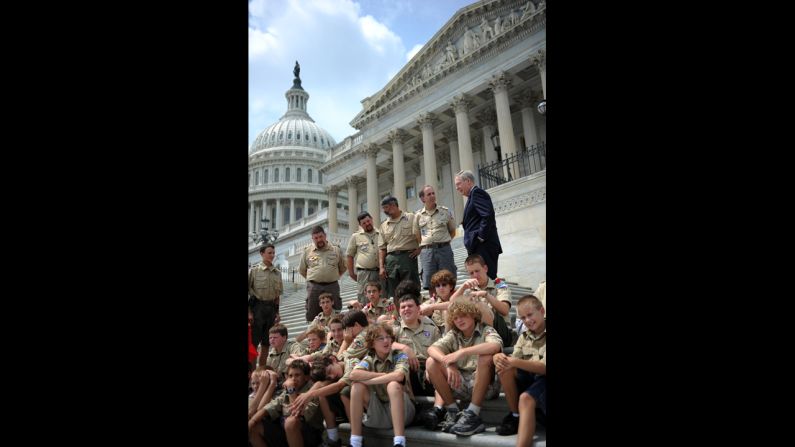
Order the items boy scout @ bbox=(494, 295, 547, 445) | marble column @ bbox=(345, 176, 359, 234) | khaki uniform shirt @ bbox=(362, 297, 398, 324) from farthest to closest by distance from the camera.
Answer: marble column @ bbox=(345, 176, 359, 234) < khaki uniform shirt @ bbox=(362, 297, 398, 324) < boy scout @ bbox=(494, 295, 547, 445)

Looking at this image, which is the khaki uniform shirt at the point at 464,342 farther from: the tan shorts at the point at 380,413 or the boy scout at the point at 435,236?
the boy scout at the point at 435,236

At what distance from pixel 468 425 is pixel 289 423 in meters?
1.74

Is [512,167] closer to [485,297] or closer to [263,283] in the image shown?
[263,283]

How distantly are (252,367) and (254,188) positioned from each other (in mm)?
82709

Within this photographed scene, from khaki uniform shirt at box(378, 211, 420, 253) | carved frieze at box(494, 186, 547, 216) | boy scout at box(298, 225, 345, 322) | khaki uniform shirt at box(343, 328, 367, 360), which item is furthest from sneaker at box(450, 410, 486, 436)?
carved frieze at box(494, 186, 547, 216)

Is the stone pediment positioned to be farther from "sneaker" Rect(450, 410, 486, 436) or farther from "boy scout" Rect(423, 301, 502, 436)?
"sneaker" Rect(450, 410, 486, 436)

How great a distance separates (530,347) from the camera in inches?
163

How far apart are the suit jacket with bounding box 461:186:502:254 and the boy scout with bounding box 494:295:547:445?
2.43 meters

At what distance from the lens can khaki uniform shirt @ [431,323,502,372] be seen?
184 inches
